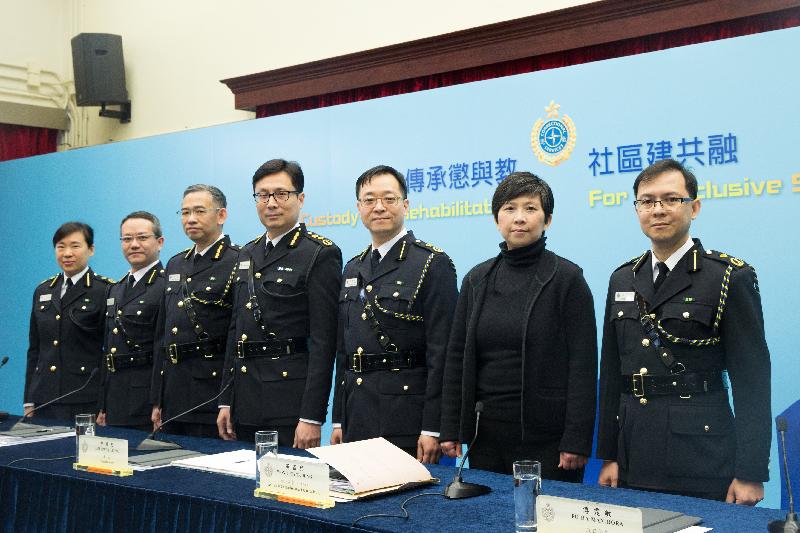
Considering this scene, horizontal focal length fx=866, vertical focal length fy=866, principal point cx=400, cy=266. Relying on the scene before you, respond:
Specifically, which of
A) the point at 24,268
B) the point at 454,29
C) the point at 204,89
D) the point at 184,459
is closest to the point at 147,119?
the point at 204,89

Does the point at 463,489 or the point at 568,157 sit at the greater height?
the point at 568,157

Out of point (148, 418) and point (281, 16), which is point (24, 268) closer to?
point (281, 16)

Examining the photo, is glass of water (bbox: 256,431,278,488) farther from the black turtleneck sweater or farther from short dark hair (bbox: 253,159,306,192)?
short dark hair (bbox: 253,159,306,192)

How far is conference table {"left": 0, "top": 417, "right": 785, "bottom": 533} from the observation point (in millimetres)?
1710

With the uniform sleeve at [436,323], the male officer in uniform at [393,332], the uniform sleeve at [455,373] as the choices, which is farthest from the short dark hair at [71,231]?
the uniform sleeve at [455,373]

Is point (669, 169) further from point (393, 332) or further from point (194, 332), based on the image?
point (194, 332)

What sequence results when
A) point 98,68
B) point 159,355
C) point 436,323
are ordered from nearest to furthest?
point 436,323
point 159,355
point 98,68

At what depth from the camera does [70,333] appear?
4.11 metres

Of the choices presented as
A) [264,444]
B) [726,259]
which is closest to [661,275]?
[726,259]

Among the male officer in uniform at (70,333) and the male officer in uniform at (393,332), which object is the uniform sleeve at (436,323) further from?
the male officer in uniform at (70,333)

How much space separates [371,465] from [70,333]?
2.61 meters

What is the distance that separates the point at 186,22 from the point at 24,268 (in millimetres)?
2369

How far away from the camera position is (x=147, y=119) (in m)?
7.28

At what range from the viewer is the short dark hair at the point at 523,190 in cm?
260
